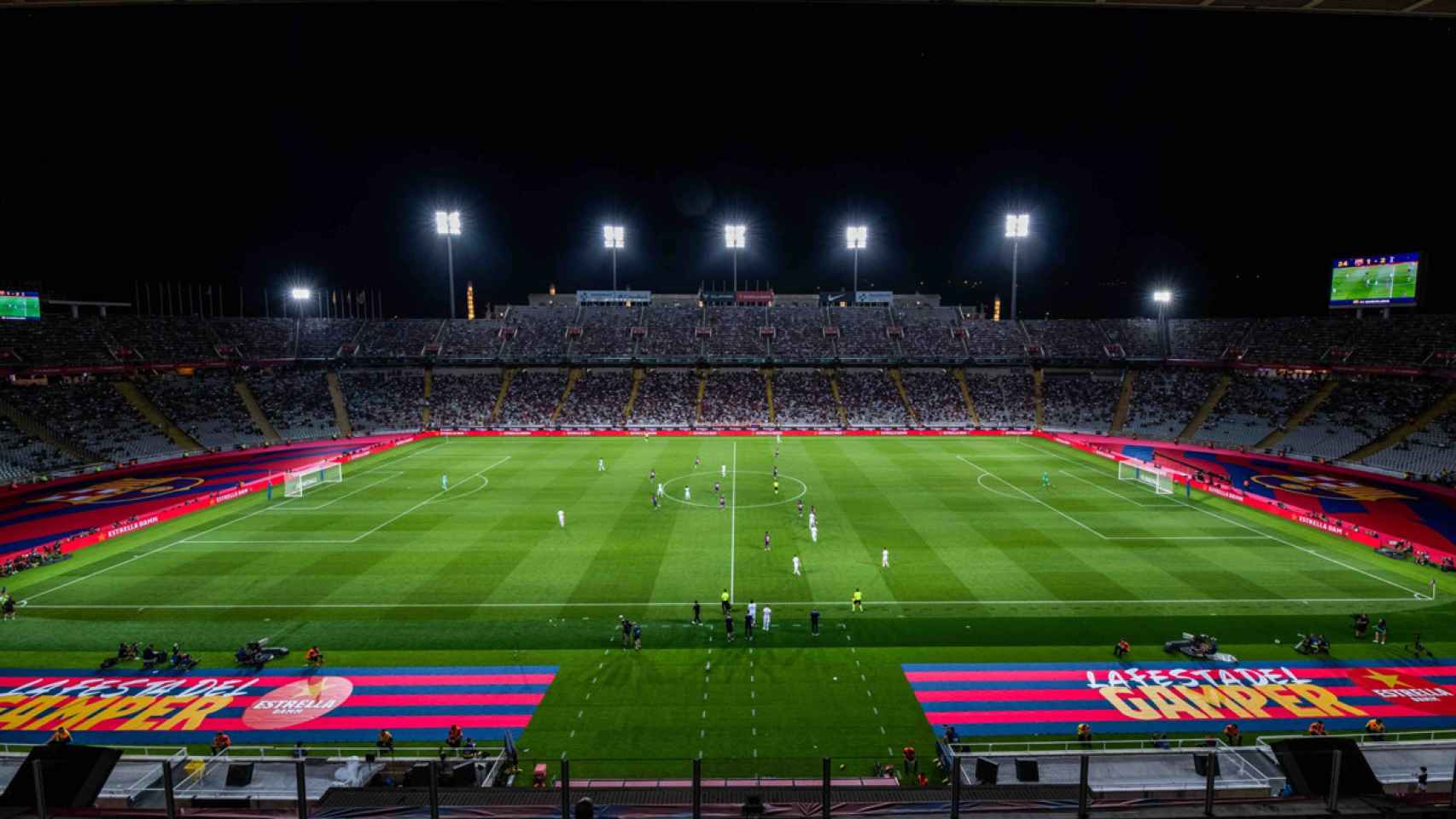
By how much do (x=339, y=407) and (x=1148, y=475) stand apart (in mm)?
70556

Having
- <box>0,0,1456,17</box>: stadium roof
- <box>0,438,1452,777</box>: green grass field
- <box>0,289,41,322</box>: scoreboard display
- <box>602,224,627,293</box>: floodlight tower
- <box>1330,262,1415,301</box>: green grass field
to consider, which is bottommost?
<box>0,438,1452,777</box>: green grass field

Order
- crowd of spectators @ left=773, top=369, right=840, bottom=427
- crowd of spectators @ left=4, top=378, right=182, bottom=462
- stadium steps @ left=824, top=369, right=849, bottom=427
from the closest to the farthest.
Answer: crowd of spectators @ left=4, top=378, right=182, bottom=462 < stadium steps @ left=824, top=369, right=849, bottom=427 < crowd of spectators @ left=773, top=369, right=840, bottom=427

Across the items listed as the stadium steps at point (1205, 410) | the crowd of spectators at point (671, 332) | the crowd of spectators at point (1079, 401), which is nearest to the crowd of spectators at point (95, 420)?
the crowd of spectators at point (671, 332)

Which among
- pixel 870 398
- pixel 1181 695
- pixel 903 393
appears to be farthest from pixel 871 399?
pixel 1181 695

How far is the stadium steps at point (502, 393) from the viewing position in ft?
230

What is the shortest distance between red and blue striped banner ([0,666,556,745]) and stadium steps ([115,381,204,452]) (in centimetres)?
4323

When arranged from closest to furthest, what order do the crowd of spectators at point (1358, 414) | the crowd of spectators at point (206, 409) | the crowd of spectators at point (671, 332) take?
the crowd of spectators at point (1358, 414) < the crowd of spectators at point (206, 409) < the crowd of spectators at point (671, 332)

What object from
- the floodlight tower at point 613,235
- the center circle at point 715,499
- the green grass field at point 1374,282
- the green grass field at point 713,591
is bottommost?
the green grass field at point 713,591

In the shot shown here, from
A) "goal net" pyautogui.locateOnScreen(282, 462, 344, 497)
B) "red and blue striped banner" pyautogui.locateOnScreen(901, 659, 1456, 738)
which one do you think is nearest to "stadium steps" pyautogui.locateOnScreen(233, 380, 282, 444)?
"goal net" pyautogui.locateOnScreen(282, 462, 344, 497)

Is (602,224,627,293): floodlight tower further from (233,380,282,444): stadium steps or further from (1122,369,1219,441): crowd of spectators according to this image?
(1122,369,1219,441): crowd of spectators

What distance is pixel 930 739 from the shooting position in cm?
1577

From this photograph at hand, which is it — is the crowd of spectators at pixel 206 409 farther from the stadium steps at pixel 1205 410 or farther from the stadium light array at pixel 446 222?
the stadium steps at pixel 1205 410

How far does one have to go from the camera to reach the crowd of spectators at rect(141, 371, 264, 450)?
57.1 meters

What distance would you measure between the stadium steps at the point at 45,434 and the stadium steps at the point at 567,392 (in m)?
34.2
